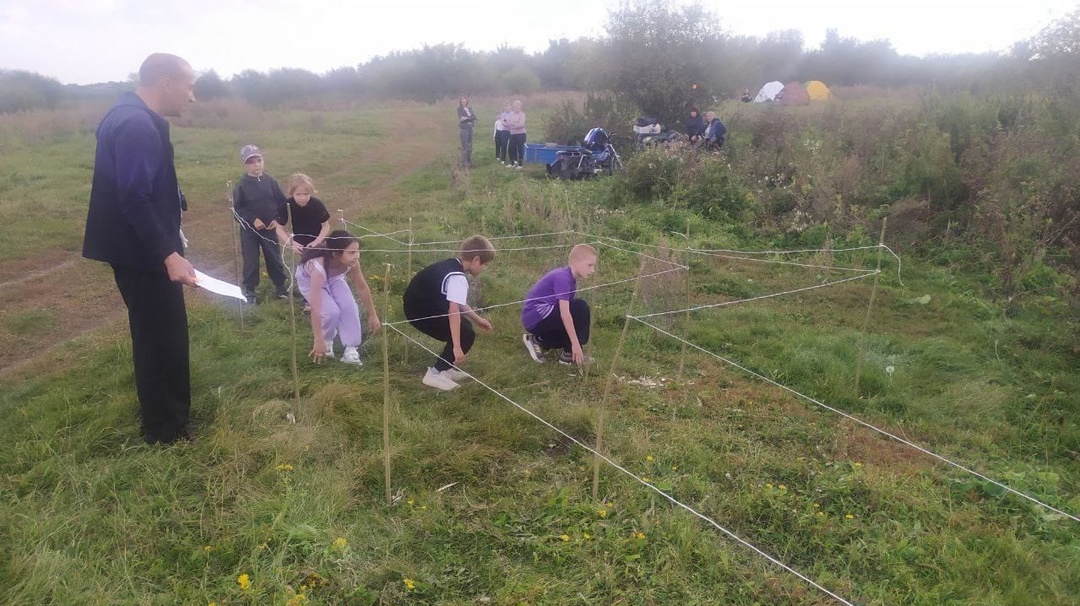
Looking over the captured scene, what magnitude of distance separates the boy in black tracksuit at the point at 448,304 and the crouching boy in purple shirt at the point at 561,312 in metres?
0.51

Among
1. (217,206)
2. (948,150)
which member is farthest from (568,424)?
(217,206)

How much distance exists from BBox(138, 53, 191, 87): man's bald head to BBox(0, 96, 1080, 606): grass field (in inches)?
67.5

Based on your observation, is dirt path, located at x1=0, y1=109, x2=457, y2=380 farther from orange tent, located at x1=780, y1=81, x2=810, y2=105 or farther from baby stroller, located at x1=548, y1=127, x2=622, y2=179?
orange tent, located at x1=780, y1=81, x2=810, y2=105

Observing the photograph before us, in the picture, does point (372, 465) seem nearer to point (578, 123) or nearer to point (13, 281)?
point (13, 281)

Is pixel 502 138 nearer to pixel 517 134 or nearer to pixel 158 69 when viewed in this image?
pixel 517 134

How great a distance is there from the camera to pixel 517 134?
13.4m

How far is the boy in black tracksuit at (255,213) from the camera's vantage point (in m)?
5.38

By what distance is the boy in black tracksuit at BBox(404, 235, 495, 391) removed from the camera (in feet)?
13.3

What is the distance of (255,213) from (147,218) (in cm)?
286

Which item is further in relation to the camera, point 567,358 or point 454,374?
point 567,358

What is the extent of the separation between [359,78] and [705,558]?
47906 millimetres

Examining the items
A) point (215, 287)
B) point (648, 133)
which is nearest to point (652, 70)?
point (648, 133)

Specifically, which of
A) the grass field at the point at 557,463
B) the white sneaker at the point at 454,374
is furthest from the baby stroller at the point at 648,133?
the white sneaker at the point at 454,374

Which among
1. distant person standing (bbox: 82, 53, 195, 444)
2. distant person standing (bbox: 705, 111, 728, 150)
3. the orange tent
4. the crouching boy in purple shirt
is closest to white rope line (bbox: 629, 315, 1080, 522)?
the crouching boy in purple shirt
